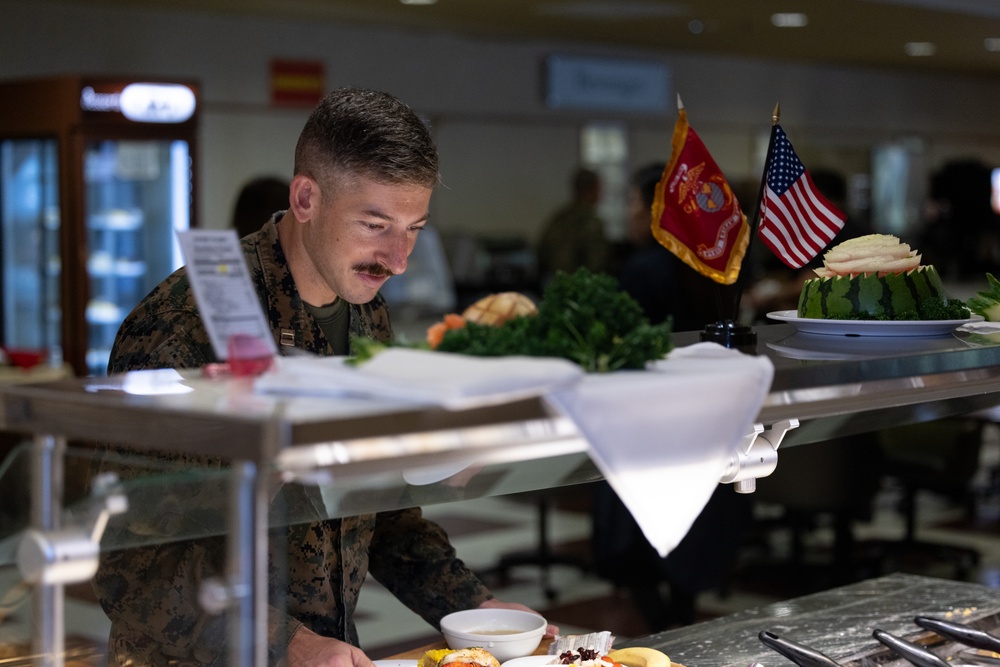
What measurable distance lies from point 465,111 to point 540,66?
0.99m

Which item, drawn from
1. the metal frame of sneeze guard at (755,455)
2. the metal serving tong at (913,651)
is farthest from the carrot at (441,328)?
the metal serving tong at (913,651)

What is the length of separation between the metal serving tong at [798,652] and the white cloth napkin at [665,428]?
2.47 feet

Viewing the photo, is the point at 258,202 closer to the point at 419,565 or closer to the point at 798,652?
the point at 419,565

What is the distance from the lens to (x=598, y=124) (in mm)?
11922

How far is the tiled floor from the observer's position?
18.8ft

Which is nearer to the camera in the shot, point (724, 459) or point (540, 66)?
point (724, 459)

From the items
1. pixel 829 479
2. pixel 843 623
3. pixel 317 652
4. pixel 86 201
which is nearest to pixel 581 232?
pixel 86 201

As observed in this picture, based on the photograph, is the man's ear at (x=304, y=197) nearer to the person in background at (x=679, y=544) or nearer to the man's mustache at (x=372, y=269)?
the man's mustache at (x=372, y=269)

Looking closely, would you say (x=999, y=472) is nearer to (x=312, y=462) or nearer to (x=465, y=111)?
(x=465, y=111)

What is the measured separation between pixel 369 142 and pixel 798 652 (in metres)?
1.11

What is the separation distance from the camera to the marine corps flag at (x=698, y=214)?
2006 mm

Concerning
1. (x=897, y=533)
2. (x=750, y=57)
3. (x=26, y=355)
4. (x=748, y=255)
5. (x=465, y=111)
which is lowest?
(x=897, y=533)

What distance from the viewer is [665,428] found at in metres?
1.45

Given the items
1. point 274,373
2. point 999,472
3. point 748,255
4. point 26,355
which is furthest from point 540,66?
point 274,373
